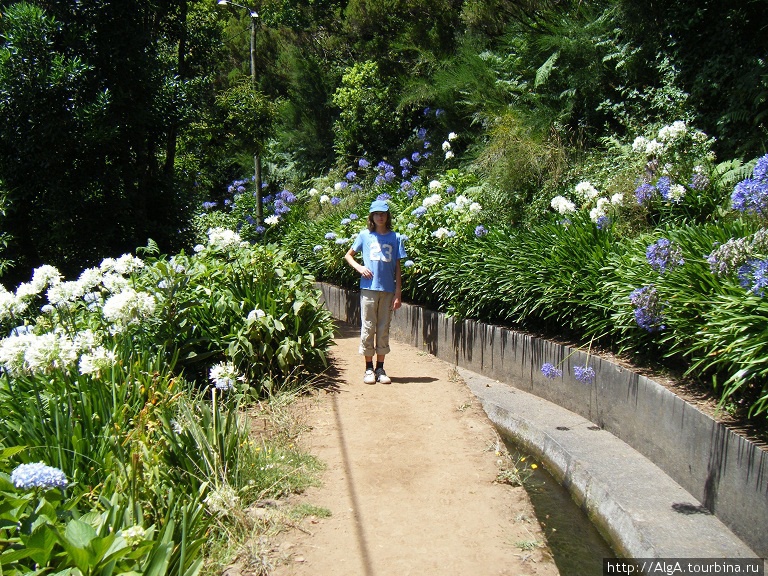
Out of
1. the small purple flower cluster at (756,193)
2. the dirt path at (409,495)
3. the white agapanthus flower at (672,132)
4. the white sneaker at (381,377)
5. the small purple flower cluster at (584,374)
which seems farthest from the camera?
the white agapanthus flower at (672,132)

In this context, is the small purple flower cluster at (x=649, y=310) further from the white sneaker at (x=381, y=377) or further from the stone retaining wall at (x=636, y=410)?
the white sneaker at (x=381, y=377)

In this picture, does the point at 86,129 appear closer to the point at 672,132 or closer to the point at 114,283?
the point at 114,283

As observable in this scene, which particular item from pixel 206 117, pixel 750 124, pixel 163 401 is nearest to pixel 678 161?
pixel 750 124

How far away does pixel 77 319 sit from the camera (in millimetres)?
6676

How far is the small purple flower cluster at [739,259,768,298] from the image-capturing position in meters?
4.35

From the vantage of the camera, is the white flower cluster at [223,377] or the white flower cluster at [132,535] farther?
the white flower cluster at [223,377]

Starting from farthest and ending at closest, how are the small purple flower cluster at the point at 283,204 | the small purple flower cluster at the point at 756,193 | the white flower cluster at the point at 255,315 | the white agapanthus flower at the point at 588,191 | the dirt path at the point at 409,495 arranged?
the small purple flower cluster at the point at 283,204 → the white agapanthus flower at the point at 588,191 → the white flower cluster at the point at 255,315 → the small purple flower cluster at the point at 756,193 → the dirt path at the point at 409,495

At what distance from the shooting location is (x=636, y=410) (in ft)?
18.9

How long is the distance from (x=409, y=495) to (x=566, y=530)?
3.88 ft

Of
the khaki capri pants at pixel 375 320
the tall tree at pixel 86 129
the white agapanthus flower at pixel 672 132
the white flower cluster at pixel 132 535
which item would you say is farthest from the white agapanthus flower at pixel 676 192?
the tall tree at pixel 86 129

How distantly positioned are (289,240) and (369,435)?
813 centimetres

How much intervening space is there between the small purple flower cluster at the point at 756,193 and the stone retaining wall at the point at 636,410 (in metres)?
1.40

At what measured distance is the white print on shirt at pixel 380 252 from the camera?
6969 mm

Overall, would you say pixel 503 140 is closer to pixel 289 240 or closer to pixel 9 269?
pixel 289 240
